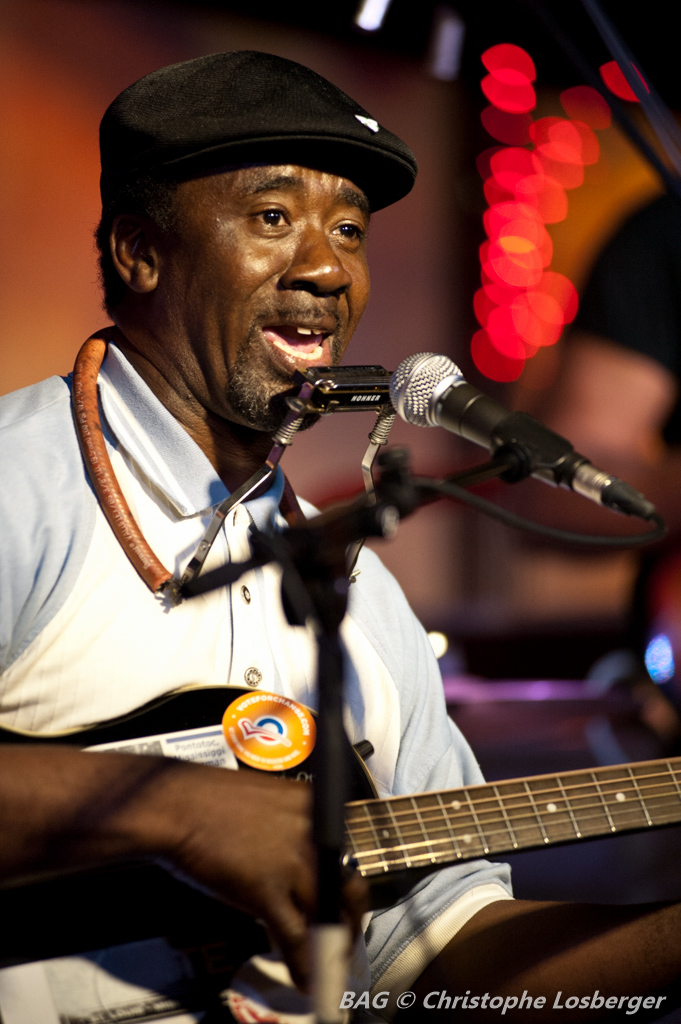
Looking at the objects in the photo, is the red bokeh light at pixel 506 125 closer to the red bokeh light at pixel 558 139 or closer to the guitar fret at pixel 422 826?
the red bokeh light at pixel 558 139

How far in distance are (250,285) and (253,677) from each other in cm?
77

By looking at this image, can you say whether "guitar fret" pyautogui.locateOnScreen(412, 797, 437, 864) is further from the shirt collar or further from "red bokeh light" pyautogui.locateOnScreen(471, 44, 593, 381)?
"red bokeh light" pyautogui.locateOnScreen(471, 44, 593, 381)

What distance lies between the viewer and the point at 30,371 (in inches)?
145

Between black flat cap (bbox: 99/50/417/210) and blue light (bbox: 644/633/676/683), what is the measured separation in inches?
78.0

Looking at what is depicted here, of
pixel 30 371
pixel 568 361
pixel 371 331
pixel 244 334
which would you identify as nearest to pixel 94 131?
pixel 30 371

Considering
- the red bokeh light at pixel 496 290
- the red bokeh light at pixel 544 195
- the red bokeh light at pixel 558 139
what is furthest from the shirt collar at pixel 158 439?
the red bokeh light at pixel 558 139

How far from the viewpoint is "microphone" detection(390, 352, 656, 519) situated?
1136 millimetres

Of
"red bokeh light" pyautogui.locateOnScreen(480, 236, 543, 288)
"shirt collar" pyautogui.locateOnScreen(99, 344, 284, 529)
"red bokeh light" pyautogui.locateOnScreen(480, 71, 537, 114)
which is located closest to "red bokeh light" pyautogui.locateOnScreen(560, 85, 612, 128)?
"red bokeh light" pyautogui.locateOnScreen(480, 71, 537, 114)

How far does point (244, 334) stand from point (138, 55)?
2789mm

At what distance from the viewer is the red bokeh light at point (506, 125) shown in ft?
17.7

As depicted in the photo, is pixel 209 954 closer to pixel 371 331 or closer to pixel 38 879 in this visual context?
pixel 38 879

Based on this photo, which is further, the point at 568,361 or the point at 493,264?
the point at 493,264

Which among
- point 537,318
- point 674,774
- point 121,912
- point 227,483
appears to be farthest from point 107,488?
point 537,318

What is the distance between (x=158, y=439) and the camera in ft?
6.02
